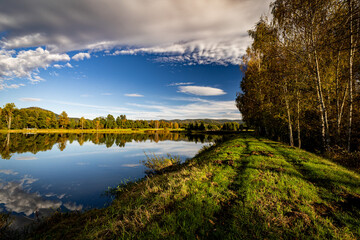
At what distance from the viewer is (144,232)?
3.89 meters

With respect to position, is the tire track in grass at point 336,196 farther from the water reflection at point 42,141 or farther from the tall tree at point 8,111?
the tall tree at point 8,111

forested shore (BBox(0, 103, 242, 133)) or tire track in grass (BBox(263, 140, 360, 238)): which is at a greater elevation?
forested shore (BBox(0, 103, 242, 133))

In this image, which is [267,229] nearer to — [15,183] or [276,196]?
[276,196]

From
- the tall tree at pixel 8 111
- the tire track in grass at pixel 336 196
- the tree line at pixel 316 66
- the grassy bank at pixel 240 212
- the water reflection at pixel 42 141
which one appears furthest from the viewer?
the tall tree at pixel 8 111

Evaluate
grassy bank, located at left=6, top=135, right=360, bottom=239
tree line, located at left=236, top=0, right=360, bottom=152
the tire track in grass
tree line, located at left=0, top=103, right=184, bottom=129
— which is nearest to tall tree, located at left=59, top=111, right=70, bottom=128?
tree line, located at left=0, top=103, right=184, bottom=129

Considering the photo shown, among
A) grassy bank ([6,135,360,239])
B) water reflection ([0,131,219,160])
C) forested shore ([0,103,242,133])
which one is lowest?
water reflection ([0,131,219,160])

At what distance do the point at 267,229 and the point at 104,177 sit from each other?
13.9 metres

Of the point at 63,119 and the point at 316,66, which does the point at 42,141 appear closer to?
the point at 316,66

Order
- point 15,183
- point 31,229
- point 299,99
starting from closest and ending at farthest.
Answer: point 31,229
point 15,183
point 299,99

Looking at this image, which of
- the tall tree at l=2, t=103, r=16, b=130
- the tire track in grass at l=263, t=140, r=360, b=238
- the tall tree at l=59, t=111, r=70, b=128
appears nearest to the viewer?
the tire track in grass at l=263, t=140, r=360, b=238

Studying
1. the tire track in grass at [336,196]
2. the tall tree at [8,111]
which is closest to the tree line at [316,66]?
the tire track in grass at [336,196]

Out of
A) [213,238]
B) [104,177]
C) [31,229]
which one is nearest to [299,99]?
[213,238]

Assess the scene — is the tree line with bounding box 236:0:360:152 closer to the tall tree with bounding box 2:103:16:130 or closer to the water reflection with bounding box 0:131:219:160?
the water reflection with bounding box 0:131:219:160

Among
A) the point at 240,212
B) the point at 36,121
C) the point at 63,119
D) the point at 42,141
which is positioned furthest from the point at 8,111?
the point at 240,212
